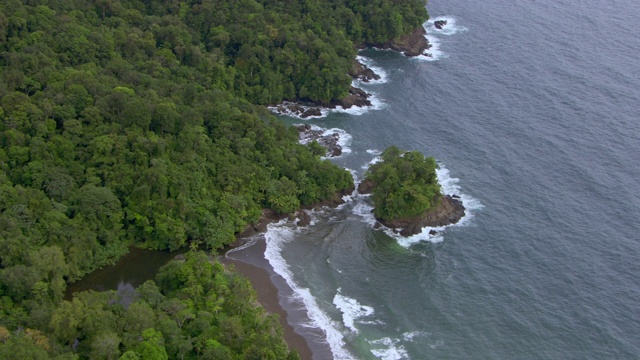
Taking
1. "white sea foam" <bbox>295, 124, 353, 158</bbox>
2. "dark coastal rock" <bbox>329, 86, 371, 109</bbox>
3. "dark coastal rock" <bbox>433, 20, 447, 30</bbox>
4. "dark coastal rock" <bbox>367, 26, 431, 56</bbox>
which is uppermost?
"dark coastal rock" <bbox>433, 20, 447, 30</bbox>

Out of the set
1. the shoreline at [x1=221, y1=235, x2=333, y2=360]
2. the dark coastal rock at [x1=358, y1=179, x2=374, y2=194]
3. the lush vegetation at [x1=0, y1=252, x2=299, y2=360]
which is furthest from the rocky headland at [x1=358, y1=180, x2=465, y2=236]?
the lush vegetation at [x1=0, y1=252, x2=299, y2=360]

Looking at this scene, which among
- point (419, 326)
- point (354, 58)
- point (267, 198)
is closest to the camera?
point (419, 326)

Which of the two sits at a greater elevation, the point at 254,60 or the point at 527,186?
the point at 254,60

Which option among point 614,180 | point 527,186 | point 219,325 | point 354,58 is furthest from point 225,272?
point 354,58

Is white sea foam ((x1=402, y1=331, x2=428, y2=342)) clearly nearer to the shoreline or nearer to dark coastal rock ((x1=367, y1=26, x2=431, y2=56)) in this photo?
the shoreline

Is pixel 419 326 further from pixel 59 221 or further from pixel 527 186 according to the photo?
pixel 59 221

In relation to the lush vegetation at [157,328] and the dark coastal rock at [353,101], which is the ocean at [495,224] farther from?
the lush vegetation at [157,328]
